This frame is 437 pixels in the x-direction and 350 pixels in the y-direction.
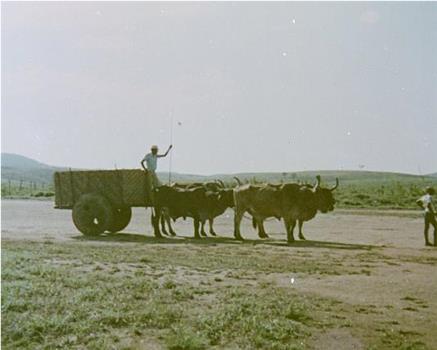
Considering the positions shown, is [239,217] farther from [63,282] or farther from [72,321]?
[72,321]

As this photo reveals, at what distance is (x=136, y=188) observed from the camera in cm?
1819

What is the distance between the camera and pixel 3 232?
733 inches

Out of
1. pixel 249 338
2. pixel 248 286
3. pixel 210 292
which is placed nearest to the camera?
pixel 249 338

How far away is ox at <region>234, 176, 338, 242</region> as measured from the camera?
58.1 feet

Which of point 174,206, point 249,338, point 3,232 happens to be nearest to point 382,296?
point 249,338

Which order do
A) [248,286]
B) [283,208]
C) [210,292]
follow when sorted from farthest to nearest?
[283,208]
[248,286]
[210,292]

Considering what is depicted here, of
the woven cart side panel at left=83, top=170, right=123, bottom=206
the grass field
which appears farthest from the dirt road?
the grass field

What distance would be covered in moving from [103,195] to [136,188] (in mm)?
1027

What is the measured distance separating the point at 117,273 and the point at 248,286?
226 cm

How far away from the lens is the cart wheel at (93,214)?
18078 mm

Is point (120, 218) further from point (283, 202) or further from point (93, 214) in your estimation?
point (283, 202)

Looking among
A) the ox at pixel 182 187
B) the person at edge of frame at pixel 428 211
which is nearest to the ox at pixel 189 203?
the ox at pixel 182 187

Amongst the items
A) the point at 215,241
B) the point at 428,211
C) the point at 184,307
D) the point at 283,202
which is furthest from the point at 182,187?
the point at 184,307

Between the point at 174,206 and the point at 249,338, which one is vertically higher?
the point at 174,206
